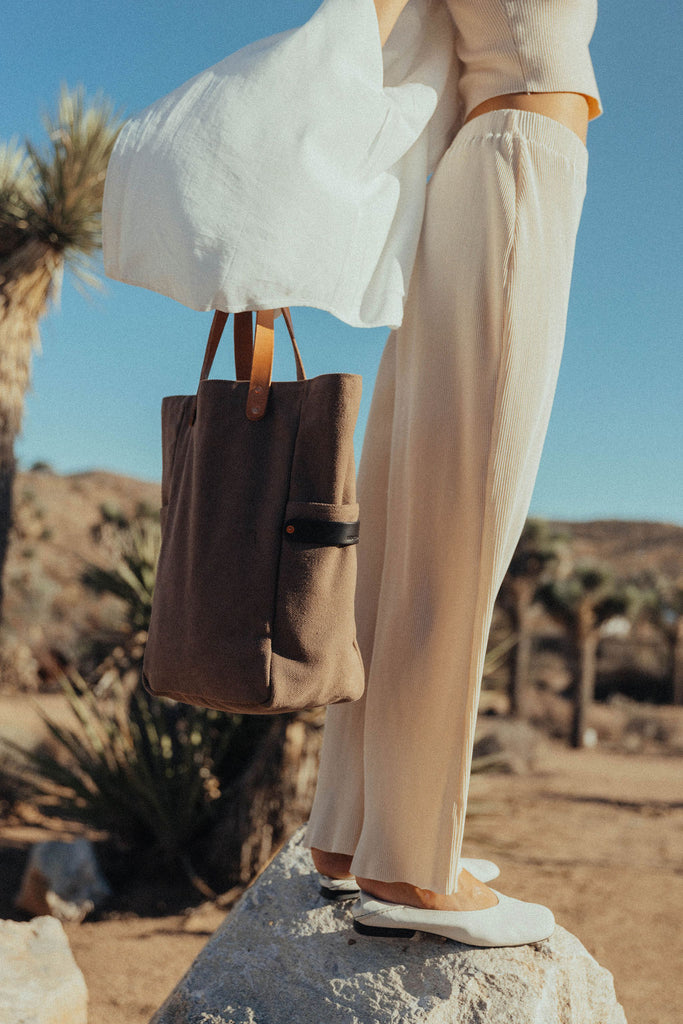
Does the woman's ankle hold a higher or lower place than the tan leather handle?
lower

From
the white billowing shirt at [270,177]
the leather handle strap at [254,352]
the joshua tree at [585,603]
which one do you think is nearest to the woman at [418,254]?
the white billowing shirt at [270,177]

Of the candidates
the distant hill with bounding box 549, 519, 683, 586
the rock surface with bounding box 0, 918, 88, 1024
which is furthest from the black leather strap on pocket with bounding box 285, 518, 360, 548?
the distant hill with bounding box 549, 519, 683, 586

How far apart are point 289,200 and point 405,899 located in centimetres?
123

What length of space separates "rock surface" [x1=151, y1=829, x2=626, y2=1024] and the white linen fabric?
1.19m

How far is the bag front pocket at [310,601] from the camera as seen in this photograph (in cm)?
124

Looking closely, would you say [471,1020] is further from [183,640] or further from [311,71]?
[311,71]

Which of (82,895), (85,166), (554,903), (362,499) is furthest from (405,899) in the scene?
(85,166)

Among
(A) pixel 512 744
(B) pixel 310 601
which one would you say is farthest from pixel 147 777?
(A) pixel 512 744

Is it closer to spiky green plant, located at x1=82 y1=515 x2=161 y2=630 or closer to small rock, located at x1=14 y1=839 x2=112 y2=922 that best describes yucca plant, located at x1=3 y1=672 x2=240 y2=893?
small rock, located at x1=14 y1=839 x2=112 y2=922

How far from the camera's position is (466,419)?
1404 mm

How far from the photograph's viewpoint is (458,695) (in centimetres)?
141

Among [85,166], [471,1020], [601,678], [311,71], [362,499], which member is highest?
[85,166]

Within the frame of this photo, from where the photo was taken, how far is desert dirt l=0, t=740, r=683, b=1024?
333cm

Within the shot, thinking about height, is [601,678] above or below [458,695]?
below
